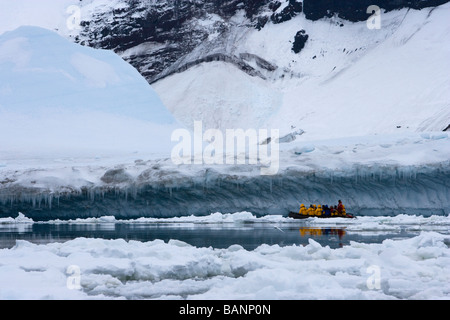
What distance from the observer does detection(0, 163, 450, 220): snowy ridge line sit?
19.5 m

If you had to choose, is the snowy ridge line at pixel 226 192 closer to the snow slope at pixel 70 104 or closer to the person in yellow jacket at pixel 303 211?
the person in yellow jacket at pixel 303 211

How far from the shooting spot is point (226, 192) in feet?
66.4

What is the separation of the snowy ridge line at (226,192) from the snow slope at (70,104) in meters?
3.65

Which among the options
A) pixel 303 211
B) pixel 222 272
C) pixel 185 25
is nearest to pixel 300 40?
pixel 185 25

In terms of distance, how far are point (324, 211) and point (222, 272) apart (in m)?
12.1

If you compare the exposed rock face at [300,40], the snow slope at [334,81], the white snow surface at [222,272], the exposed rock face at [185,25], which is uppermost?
the exposed rock face at [185,25]

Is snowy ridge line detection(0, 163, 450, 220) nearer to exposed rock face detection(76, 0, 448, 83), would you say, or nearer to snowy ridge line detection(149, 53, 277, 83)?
snowy ridge line detection(149, 53, 277, 83)

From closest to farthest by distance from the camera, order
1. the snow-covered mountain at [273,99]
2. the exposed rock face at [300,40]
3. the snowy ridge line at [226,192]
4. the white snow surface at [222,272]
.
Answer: the white snow surface at [222,272]
the snowy ridge line at [226,192]
the snow-covered mountain at [273,99]
the exposed rock face at [300,40]

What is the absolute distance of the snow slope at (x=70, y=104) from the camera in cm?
2480

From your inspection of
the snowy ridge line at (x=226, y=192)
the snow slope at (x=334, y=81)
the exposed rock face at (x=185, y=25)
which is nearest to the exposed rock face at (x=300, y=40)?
the exposed rock face at (x=185, y=25)

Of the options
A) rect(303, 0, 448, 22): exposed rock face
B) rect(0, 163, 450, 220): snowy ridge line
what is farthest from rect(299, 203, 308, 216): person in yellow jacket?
rect(303, 0, 448, 22): exposed rock face

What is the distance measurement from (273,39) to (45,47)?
22.1 metres

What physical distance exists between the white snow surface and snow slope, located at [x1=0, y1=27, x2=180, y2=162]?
16.0 meters

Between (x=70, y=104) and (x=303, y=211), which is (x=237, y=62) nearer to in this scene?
(x=70, y=104)
